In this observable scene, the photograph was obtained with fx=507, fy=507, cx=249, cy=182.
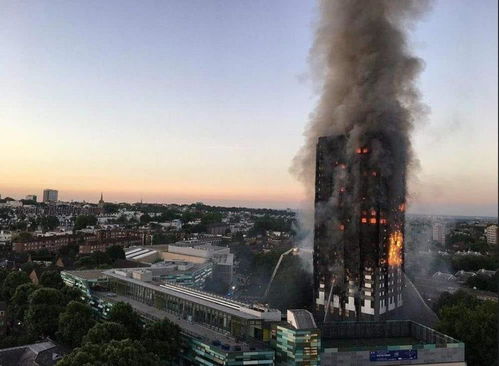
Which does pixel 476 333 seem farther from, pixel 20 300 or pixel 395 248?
pixel 20 300

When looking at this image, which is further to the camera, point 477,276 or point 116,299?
point 477,276

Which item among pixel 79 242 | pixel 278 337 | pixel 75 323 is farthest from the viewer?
pixel 79 242

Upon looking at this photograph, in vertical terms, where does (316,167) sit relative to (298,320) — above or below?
above

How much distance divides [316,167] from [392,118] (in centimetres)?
657

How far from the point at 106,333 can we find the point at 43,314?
9.27 meters

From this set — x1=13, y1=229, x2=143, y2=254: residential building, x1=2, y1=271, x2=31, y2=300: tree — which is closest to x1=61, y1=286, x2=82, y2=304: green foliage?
x1=2, y1=271, x2=31, y2=300: tree

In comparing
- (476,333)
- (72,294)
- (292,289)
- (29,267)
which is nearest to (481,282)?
(292,289)

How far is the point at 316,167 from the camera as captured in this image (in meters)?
38.5

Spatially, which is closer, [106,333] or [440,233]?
[106,333]

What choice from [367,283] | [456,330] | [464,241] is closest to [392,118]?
[367,283]

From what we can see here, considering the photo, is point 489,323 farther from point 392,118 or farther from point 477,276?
point 477,276

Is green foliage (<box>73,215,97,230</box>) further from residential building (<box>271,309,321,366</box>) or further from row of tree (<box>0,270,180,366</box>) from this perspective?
residential building (<box>271,309,321,366</box>)

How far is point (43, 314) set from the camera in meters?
30.9

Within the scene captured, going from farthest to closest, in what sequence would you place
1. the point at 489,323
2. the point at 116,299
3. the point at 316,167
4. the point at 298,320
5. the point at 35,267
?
1. the point at 35,267
2. the point at 316,167
3. the point at 116,299
4. the point at 489,323
5. the point at 298,320
